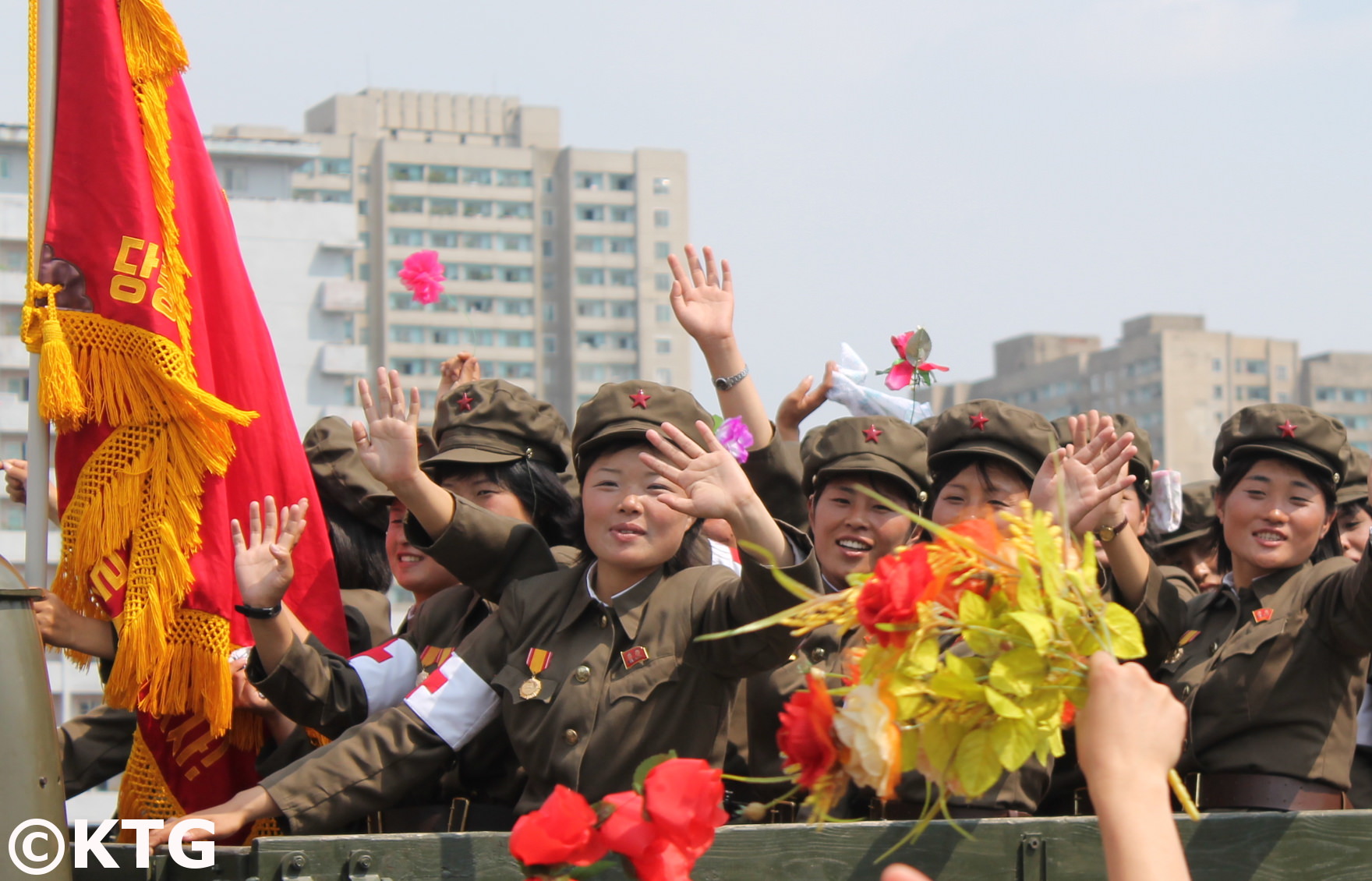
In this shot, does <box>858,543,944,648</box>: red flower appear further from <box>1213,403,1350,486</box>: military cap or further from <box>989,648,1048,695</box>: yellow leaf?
<box>1213,403,1350,486</box>: military cap

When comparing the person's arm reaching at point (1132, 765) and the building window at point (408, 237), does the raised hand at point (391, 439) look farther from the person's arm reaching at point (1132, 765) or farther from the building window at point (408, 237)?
the building window at point (408, 237)

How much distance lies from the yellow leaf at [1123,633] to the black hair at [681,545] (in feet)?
6.78

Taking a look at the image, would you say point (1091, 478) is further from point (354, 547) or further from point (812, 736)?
point (354, 547)

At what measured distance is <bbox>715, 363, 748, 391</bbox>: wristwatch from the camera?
493cm

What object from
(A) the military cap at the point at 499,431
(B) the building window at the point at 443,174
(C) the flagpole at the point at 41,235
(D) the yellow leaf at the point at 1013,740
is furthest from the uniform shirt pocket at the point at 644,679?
(B) the building window at the point at 443,174

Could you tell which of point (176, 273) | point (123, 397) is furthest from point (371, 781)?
point (176, 273)

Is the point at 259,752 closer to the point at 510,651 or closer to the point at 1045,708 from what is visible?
the point at 510,651

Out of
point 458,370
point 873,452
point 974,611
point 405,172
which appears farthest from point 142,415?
point 405,172

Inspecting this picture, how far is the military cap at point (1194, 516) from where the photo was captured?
6746mm

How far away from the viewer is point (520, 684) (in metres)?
3.98

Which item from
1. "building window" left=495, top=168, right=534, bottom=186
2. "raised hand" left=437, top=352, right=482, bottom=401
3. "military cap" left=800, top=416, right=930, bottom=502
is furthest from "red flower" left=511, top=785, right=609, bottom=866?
"building window" left=495, top=168, right=534, bottom=186

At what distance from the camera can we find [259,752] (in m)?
4.67

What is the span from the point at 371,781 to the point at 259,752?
90cm

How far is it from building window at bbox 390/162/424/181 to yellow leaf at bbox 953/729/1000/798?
88881 mm
